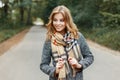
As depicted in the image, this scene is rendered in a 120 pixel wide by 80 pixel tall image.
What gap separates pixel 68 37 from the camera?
3.38 metres

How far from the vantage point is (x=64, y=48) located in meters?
3.37

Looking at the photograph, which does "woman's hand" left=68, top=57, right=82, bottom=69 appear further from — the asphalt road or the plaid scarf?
the asphalt road

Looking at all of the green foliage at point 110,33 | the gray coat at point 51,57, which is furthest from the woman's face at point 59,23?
the green foliage at point 110,33

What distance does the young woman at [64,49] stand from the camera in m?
3.33

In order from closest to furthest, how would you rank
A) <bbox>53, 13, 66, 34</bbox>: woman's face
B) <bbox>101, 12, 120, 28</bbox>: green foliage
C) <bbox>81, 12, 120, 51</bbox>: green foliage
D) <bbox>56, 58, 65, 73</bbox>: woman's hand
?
<bbox>56, 58, 65, 73</bbox>: woman's hand → <bbox>53, 13, 66, 34</bbox>: woman's face → <bbox>81, 12, 120, 51</bbox>: green foliage → <bbox>101, 12, 120, 28</bbox>: green foliage

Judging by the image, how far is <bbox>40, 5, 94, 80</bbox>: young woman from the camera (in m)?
3.33

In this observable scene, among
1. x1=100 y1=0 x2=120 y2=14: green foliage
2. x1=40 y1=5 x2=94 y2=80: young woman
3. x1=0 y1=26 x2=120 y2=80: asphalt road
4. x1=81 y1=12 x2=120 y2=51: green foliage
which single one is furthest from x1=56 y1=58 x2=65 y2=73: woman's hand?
x1=100 y1=0 x2=120 y2=14: green foliage

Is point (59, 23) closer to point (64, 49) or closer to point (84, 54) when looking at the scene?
point (64, 49)

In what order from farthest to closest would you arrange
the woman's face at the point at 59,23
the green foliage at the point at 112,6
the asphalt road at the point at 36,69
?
the green foliage at the point at 112,6 < the asphalt road at the point at 36,69 < the woman's face at the point at 59,23

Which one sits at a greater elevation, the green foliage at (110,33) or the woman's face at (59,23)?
the woman's face at (59,23)

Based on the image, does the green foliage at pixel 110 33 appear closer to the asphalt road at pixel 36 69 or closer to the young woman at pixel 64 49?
the asphalt road at pixel 36 69

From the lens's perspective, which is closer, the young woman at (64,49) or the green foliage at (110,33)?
the young woman at (64,49)

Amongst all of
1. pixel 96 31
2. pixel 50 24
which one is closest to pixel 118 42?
pixel 96 31

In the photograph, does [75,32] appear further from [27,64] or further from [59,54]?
[27,64]
